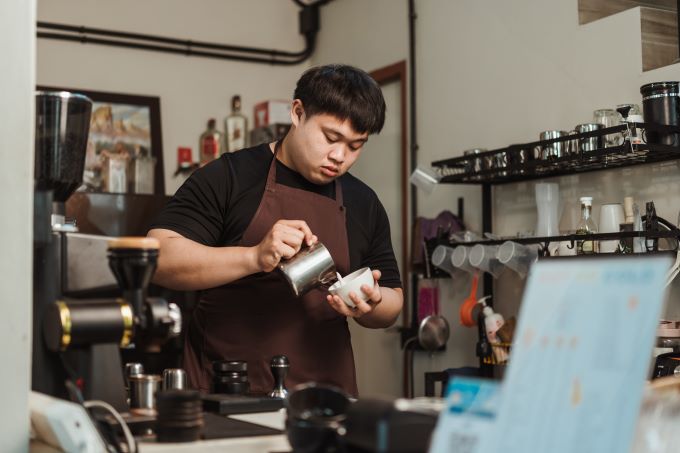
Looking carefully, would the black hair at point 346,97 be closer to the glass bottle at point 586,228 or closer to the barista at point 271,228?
the barista at point 271,228

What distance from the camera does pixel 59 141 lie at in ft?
5.40

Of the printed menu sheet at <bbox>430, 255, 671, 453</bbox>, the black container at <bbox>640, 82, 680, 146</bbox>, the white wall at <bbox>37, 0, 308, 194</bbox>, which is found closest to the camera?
the printed menu sheet at <bbox>430, 255, 671, 453</bbox>

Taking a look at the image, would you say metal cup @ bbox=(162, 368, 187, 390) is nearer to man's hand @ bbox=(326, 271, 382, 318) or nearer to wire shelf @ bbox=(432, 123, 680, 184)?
man's hand @ bbox=(326, 271, 382, 318)

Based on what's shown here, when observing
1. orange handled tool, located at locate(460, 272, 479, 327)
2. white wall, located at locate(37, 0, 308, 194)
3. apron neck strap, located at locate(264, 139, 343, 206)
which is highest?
white wall, located at locate(37, 0, 308, 194)

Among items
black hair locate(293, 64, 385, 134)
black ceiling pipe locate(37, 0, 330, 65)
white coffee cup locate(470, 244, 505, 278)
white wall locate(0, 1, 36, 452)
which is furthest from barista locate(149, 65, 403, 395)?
black ceiling pipe locate(37, 0, 330, 65)

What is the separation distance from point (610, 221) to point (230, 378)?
1837 millimetres

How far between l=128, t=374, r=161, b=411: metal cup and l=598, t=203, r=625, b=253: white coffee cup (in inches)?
79.6

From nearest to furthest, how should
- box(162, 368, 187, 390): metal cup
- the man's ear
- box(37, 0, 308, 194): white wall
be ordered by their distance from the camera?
box(162, 368, 187, 390): metal cup → the man's ear → box(37, 0, 308, 194): white wall

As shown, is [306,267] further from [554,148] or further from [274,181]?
[554,148]

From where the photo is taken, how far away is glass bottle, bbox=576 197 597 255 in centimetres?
333

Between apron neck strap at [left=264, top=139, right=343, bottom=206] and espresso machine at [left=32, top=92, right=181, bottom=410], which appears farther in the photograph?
apron neck strap at [left=264, top=139, right=343, bottom=206]

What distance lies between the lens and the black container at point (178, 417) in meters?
1.41

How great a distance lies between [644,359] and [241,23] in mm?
4963

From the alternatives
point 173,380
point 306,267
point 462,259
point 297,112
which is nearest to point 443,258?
point 462,259
